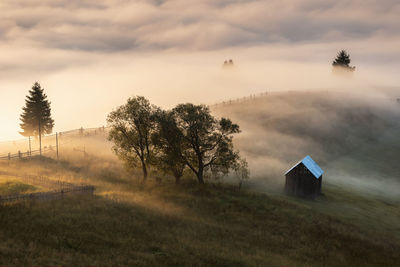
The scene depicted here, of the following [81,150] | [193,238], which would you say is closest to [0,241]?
[193,238]

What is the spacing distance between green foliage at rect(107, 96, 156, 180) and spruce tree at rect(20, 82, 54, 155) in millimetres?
28343

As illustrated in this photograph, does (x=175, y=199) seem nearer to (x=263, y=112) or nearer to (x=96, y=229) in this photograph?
(x=96, y=229)

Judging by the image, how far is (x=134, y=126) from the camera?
152ft

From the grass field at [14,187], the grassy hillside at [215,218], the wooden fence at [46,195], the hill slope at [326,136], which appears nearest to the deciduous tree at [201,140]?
the grassy hillside at [215,218]

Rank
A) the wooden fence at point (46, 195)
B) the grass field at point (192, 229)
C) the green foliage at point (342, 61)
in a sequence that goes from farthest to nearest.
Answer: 1. the green foliage at point (342, 61)
2. the wooden fence at point (46, 195)
3. the grass field at point (192, 229)

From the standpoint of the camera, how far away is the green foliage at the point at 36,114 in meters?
65.9

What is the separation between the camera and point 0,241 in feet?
60.2

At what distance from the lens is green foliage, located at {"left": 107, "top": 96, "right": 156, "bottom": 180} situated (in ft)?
148

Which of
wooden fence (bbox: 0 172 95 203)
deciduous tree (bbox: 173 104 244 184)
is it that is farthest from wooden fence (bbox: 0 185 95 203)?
deciduous tree (bbox: 173 104 244 184)

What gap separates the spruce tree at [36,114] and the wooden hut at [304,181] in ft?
170

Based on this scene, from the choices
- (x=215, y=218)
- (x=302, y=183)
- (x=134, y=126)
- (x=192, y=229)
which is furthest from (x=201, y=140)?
(x=192, y=229)

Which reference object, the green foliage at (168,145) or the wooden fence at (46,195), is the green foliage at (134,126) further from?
the wooden fence at (46,195)

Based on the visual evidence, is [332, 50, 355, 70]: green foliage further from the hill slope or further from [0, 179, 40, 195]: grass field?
[0, 179, 40, 195]: grass field

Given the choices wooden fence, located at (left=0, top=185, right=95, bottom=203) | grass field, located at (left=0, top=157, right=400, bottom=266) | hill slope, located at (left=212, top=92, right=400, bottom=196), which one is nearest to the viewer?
grass field, located at (left=0, top=157, right=400, bottom=266)
